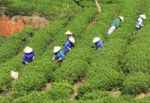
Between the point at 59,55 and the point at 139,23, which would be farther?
the point at 139,23

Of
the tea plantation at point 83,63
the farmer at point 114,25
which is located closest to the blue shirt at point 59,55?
the tea plantation at point 83,63

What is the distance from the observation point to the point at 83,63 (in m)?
21.5

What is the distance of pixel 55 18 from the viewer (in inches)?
1280

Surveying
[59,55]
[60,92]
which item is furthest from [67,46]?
[60,92]

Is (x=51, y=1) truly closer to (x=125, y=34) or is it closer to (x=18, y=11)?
(x=18, y=11)

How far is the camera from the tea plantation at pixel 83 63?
1869 centimetres

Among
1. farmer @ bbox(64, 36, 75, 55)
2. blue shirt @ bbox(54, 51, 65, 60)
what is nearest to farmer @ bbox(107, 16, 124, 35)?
farmer @ bbox(64, 36, 75, 55)

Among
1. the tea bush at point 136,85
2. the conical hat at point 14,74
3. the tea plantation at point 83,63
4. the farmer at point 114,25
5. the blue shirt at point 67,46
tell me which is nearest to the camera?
the tea bush at point 136,85

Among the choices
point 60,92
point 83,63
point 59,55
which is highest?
point 59,55

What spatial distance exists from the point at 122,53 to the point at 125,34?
3.10 meters

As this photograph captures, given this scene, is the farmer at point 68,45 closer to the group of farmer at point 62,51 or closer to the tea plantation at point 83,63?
the group of farmer at point 62,51

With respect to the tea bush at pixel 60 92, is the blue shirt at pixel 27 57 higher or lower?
A: higher

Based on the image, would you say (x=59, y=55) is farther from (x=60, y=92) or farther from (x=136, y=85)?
(x=136, y=85)

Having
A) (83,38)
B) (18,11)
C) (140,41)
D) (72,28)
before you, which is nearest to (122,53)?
(140,41)
